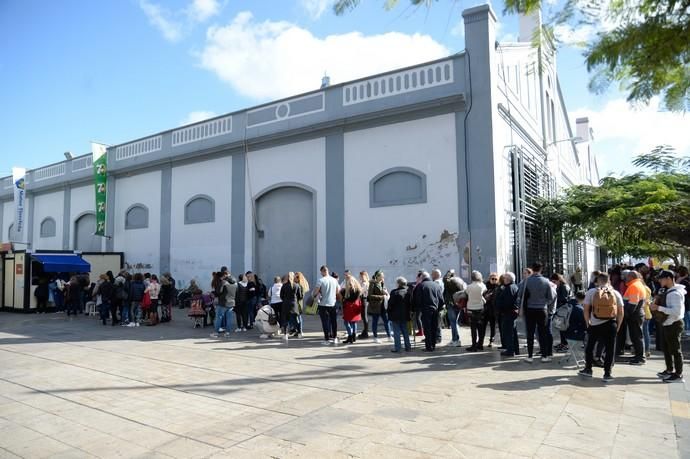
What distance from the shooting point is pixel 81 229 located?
25141 millimetres

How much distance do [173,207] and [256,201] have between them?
4742 millimetres

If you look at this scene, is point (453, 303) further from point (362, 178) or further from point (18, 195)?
point (18, 195)

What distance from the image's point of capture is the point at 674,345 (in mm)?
6891

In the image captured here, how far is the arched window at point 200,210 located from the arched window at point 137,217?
295cm

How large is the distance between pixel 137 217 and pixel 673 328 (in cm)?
2113

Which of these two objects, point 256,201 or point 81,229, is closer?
point 256,201

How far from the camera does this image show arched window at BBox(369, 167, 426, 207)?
47.2 ft

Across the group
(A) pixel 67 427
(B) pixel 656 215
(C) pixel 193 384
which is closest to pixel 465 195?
(B) pixel 656 215

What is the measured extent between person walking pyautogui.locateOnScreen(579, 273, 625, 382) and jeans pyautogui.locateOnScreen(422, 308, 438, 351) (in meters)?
2.86

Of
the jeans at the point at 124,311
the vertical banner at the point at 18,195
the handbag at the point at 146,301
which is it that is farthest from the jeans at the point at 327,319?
the vertical banner at the point at 18,195

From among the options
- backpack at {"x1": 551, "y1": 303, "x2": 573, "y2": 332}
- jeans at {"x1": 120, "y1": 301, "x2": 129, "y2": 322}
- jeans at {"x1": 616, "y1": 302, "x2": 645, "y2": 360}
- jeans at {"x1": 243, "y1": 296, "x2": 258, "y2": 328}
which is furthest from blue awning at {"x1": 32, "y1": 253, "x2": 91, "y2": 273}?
jeans at {"x1": 616, "y1": 302, "x2": 645, "y2": 360}

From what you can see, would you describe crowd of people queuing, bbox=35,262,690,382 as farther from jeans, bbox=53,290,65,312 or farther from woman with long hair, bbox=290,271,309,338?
jeans, bbox=53,290,65,312

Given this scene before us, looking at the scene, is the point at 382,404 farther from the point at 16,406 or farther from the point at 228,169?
the point at 228,169

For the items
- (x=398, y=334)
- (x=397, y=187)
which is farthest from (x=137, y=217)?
(x=398, y=334)
